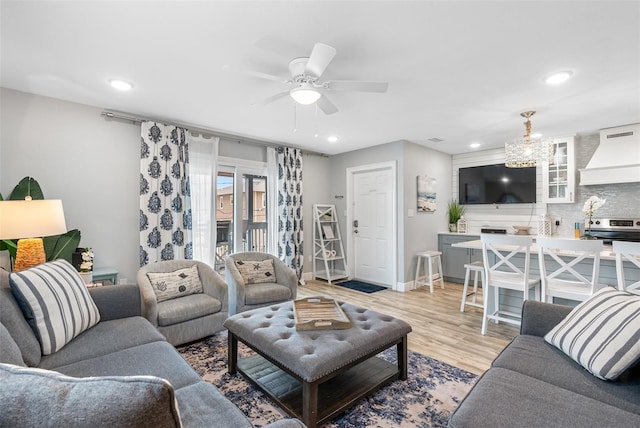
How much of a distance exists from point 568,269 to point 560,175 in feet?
8.88

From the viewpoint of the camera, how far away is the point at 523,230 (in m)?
4.96

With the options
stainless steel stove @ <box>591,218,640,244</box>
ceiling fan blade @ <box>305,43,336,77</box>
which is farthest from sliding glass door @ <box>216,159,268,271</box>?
stainless steel stove @ <box>591,218,640,244</box>

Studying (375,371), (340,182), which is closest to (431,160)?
(340,182)

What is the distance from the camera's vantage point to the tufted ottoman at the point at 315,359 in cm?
166

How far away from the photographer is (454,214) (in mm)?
5734

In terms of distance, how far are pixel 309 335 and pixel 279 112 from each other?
8.20 feet

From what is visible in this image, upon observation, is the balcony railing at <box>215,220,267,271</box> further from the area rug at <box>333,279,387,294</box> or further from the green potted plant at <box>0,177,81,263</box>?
the green potted plant at <box>0,177,81,263</box>

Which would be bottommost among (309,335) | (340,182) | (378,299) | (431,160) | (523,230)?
(378,299)

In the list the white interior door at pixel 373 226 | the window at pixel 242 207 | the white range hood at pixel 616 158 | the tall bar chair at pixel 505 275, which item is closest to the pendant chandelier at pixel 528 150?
the tall bar chair at pixel 505 275

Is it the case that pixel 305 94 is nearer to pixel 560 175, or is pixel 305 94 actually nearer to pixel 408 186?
pixel 408 186

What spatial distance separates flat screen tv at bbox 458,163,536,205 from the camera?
16.2 feet

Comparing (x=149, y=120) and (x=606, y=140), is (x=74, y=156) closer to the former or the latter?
(x=149, y=120)

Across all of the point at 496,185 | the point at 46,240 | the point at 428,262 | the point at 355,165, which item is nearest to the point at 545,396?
the point at 428,262

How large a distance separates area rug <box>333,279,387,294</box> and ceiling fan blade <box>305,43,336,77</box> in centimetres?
356
